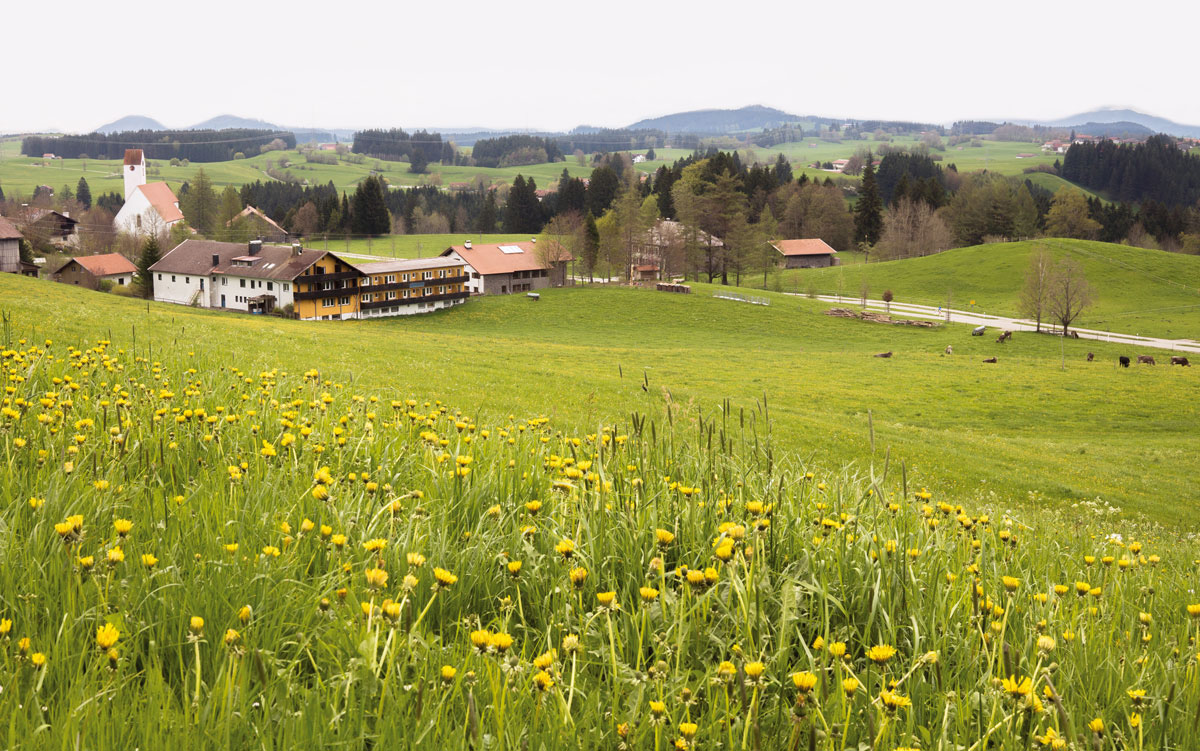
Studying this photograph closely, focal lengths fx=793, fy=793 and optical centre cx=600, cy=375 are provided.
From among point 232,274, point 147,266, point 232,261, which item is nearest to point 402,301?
point 232,274

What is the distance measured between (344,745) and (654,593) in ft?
3.44

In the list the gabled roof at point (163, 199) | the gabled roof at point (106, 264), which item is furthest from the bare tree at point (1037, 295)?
the gabled roof at point (163, 199)

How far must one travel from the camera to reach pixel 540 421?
634 cm

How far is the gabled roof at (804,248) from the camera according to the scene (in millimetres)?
116625

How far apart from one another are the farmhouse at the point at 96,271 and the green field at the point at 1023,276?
75400mm

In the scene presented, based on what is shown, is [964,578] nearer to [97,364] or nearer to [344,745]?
[344,745]

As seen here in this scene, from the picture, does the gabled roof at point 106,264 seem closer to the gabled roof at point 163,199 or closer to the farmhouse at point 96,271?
the farmhouse at point 96,271

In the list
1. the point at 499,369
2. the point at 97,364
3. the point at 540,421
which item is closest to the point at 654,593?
the point at 540,421

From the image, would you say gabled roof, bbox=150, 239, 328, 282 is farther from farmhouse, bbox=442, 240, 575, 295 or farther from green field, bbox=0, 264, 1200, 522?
green field, bbox=0, 264, 1200, 522

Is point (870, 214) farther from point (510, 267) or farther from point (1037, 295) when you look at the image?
point (510, 267)

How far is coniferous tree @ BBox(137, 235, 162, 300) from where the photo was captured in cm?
8250

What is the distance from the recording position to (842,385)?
121ft

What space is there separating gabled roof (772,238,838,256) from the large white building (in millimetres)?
69454

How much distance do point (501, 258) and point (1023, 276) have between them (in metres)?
55.7
